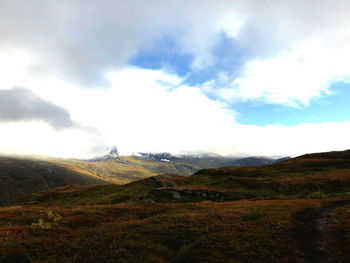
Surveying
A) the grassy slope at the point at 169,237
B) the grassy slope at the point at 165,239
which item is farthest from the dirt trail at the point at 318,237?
the grassy slope at the point at 165,239

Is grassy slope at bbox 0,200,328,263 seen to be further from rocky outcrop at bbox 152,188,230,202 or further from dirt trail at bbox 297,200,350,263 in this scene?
rocky outcrop at bbox 152,188,230,202

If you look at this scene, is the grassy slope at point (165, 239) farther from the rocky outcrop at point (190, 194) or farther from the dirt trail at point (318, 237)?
the rocky outcrop at point (190, 194)

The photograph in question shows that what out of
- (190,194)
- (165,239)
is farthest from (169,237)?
(190,194)

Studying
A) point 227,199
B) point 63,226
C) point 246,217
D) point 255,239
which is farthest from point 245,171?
point 63,226

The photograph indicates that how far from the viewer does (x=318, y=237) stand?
57.2 feet

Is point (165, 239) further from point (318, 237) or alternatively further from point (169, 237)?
point (318, 237)

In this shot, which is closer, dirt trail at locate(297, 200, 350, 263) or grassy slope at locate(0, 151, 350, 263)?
dirt trail at locate(297, 200, 350, 263)

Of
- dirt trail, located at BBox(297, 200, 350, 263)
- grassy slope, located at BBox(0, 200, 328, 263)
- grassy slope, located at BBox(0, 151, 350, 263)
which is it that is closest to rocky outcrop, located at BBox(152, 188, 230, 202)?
grassy slope, located at BBox(0, 151, 350, 263)

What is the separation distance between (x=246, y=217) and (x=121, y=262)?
15.8m

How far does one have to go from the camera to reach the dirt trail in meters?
14.2

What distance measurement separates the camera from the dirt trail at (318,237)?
14.2 meters

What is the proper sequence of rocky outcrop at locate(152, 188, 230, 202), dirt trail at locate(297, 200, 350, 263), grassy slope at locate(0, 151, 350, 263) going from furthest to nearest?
rocky outcrop at locate(152, 188, 230, 202) < grassy slope at locate(0, 151, 350, 263) < dirt trail at locate(297, 200, 350, 263)

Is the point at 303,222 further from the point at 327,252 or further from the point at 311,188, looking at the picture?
the point at 311,188

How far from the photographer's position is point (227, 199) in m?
44.9
